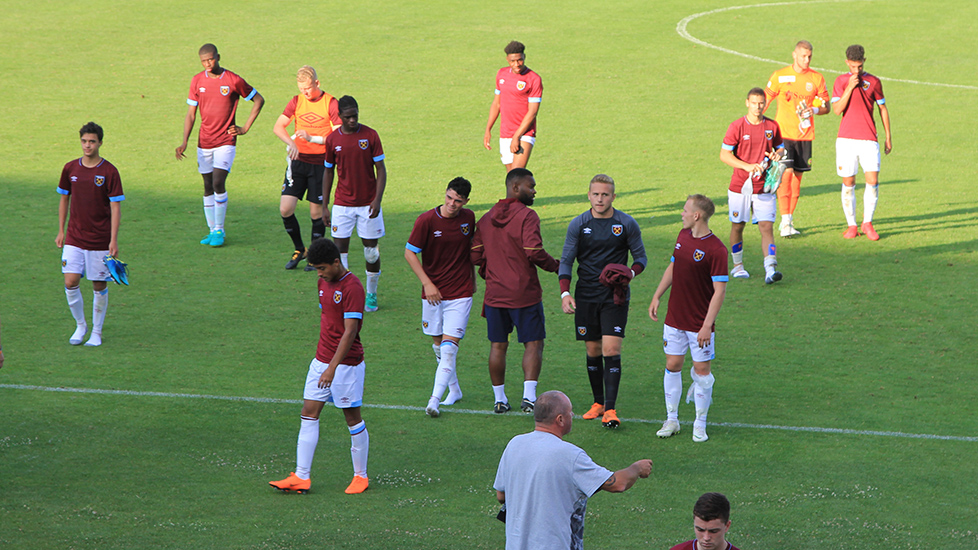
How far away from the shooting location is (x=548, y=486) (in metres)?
5.57

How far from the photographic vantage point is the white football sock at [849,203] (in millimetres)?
15359

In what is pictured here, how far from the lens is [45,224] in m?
16.4

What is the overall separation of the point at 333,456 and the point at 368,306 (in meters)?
4.18

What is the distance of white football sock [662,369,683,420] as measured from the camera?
9320 millimetres

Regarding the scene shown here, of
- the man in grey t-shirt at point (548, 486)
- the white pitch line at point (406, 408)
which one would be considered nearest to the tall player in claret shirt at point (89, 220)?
the white pitch line at point (406, 408)

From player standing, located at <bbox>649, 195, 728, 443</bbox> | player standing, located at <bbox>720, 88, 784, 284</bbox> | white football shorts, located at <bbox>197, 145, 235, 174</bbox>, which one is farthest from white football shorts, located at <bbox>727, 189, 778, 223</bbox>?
white football shorts, located at <bbox>197, 145, 235, 174</bbox>

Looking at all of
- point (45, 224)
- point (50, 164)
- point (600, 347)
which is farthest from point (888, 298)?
point (50, 164)

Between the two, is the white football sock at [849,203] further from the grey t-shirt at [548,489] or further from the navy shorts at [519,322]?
the grey t-shirt at [548,489]

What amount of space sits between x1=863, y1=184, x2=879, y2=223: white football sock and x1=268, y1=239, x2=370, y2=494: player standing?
386 inches

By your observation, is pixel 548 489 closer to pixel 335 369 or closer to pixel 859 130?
pixel 335 369

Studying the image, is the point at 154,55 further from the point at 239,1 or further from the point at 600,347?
the point at 600,347

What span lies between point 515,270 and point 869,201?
26.1 ft

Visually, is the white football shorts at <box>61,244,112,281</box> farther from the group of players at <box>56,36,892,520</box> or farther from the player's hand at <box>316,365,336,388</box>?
the player's hand at <box>316,365,336,388</box>

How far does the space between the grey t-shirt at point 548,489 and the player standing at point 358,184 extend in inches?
286
